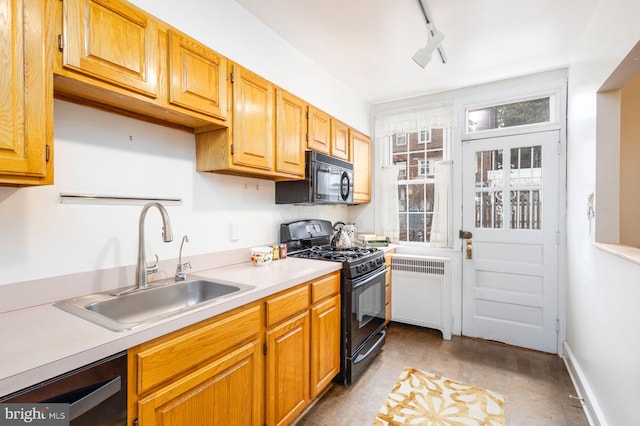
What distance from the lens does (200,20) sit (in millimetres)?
1775

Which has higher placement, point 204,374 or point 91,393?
point 91,393

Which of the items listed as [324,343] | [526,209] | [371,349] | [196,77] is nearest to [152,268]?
[196,77]

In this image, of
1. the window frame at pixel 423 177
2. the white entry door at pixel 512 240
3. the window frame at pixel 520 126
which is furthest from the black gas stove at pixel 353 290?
the window frame at pixel 520 126

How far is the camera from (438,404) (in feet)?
6.73

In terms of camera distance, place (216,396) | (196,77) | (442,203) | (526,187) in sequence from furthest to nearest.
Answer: (442,203), (526,187), (196,77), (216,396)

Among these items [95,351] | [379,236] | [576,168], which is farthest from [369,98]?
[95,351]

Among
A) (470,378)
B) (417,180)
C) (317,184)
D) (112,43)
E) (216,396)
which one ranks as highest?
Answer: (112,43)

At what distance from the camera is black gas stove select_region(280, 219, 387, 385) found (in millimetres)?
2230

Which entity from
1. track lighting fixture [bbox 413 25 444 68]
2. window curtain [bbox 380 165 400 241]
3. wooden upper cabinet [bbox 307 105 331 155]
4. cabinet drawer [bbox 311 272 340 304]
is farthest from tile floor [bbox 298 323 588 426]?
track lighting fixture [bbox 413 25 444 68]

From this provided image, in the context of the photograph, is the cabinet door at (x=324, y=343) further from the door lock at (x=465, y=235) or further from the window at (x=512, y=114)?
the window at (x=512, y=114)

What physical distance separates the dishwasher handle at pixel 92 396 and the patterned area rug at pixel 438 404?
1.56 meters

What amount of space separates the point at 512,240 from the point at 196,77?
10.2 ft

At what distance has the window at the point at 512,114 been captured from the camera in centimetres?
293

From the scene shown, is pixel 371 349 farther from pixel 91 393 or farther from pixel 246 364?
pixel 91 393
